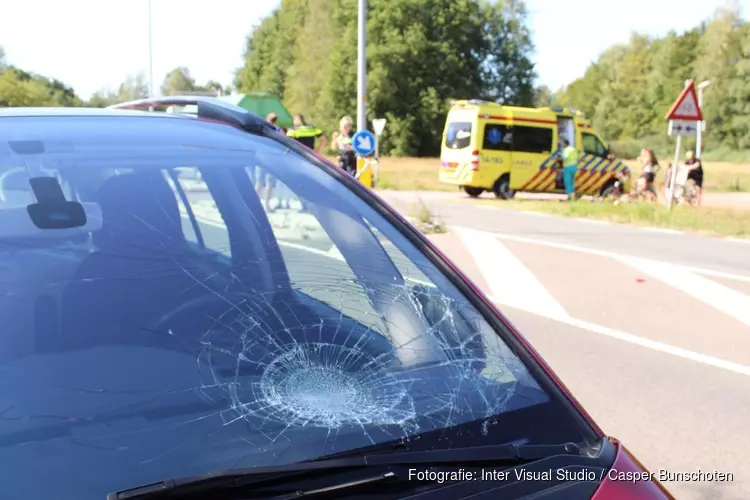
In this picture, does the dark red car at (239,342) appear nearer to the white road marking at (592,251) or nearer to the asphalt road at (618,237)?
the white road marking at (592,251)

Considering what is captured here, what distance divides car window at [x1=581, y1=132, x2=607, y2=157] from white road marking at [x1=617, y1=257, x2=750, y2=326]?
1415 centimetres

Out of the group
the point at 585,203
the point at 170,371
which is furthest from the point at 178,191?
the point at 585,203

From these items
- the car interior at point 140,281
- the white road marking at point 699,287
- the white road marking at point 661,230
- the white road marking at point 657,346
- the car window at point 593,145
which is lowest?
the white road marking at point 661,230

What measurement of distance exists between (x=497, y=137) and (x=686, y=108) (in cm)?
927

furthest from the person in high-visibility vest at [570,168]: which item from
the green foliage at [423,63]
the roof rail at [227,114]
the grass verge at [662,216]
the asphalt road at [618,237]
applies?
the green foliage at [423,63]

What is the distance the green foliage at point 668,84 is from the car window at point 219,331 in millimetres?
69305

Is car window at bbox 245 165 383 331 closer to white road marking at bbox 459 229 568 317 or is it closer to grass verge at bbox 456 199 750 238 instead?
white road marking at bbox 459 229 568 317

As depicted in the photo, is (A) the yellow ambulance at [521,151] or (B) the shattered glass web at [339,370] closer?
(B) the shattered glass web at [339,370]

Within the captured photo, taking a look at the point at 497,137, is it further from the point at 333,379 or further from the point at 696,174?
the point at 333,379

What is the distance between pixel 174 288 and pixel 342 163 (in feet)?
41.8

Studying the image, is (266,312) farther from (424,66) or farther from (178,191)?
(424,66)

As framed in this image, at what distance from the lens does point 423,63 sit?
57.7m

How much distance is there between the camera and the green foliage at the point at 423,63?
56.6m

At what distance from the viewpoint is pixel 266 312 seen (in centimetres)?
187
